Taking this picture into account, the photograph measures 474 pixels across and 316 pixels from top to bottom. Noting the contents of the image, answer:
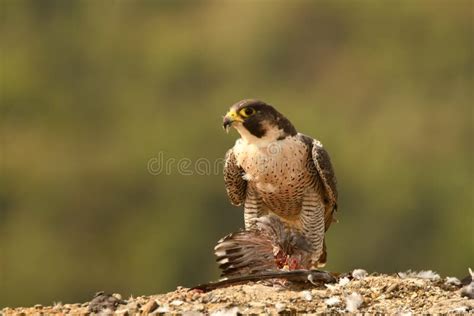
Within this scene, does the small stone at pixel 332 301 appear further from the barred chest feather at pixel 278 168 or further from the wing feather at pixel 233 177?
the wing feather at pixel 233 177

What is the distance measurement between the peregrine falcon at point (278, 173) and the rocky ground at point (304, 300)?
Answer: 1.20 meters

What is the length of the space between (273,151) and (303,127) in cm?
2884

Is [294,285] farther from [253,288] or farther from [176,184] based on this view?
[176,184]

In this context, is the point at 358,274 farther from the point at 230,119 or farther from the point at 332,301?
the point at 230,119

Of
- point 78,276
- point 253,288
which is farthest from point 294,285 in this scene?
point 78,276

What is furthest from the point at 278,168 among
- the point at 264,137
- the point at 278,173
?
the point at 264,137

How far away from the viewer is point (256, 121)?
789 cm

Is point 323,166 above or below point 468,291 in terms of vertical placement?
above

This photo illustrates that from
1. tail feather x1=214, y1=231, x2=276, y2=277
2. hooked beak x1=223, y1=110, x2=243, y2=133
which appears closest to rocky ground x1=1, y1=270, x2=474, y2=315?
tail feather x1=214, y1=231, x2=276, y2=277

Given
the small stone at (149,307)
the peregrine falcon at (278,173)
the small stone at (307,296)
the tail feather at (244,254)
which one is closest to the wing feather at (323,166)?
the peregrine falcon at (278,173)

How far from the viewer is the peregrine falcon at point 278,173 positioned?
26.0 feet

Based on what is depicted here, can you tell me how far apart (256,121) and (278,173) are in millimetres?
477

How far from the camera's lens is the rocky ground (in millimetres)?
6254

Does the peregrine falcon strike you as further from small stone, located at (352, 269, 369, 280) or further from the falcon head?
small stone, located at (352, 269, 369, 280)
